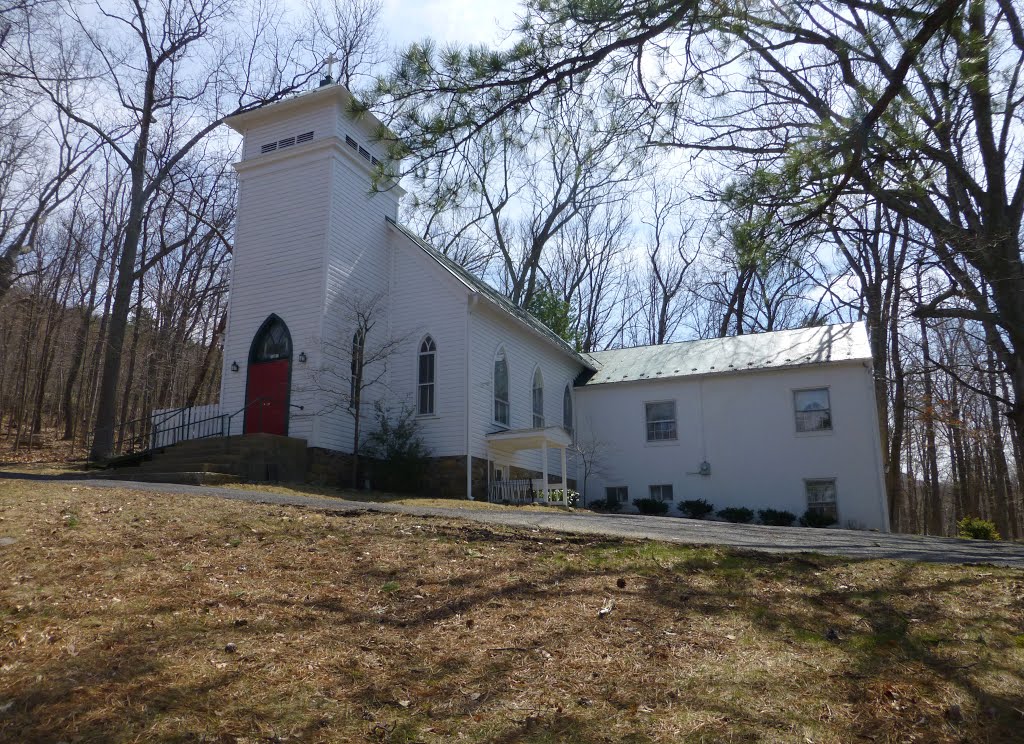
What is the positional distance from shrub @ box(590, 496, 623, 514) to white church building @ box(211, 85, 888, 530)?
300 mm

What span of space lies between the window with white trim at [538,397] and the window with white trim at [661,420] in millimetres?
3222

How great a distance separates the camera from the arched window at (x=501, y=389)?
63.7 ft

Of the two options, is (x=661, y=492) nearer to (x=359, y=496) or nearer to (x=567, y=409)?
(x=567, y=409)

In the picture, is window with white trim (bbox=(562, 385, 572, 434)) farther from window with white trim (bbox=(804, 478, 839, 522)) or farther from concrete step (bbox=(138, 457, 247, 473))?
concrete step (bbox=(138, 457, 247, 473))

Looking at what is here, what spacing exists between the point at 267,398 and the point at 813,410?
14.1 metres

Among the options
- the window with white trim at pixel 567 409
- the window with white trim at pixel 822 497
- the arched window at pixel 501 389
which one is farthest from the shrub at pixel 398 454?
the window with white trim at pixel 822 497

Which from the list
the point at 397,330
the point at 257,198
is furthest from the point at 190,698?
the point at 257,198

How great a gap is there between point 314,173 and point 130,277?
20.2ft

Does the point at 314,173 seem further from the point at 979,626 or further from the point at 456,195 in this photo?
the point at 979,626

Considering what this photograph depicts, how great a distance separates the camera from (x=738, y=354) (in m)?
22.3

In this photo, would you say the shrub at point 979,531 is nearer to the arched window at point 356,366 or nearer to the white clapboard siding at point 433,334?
the white clapboard siding at point 433,334

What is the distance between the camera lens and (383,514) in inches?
362

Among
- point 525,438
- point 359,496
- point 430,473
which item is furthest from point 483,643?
point 525,438

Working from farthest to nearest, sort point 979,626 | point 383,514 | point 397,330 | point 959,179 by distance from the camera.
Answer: point 397,330
point 383,514
point 959,179
point 979,626
